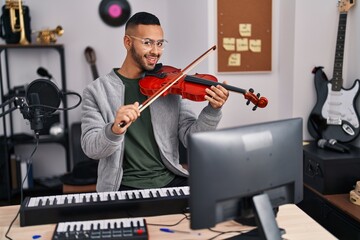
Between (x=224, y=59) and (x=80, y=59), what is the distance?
4.75 ft

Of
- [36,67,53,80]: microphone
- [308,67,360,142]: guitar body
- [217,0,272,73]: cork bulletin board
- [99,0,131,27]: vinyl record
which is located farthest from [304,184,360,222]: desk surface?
[36,67,53,80]: microphone

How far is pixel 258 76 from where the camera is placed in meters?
2.96

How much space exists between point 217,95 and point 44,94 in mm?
734

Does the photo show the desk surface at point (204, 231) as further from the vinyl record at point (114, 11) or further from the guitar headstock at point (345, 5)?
the vinyl record at point (114, 11)

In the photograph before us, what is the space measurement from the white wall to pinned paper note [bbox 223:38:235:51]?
0.29 feet

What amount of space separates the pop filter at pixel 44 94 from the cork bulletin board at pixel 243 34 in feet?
5.79

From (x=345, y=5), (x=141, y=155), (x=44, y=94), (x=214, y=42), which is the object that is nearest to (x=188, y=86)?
(x=141, y=155)

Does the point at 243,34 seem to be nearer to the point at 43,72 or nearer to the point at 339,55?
the point at 339,55

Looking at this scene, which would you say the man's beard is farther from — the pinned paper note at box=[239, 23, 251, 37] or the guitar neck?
the guitar neck

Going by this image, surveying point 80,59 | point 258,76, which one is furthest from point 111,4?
point 258,76

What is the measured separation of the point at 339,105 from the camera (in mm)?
2574

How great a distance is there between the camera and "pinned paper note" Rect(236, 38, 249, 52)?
2.87 meters

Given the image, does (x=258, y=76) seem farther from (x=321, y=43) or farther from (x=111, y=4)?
(x=111, y=4)

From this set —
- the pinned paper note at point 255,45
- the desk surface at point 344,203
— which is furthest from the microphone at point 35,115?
the pinned paper note at point 255,45
